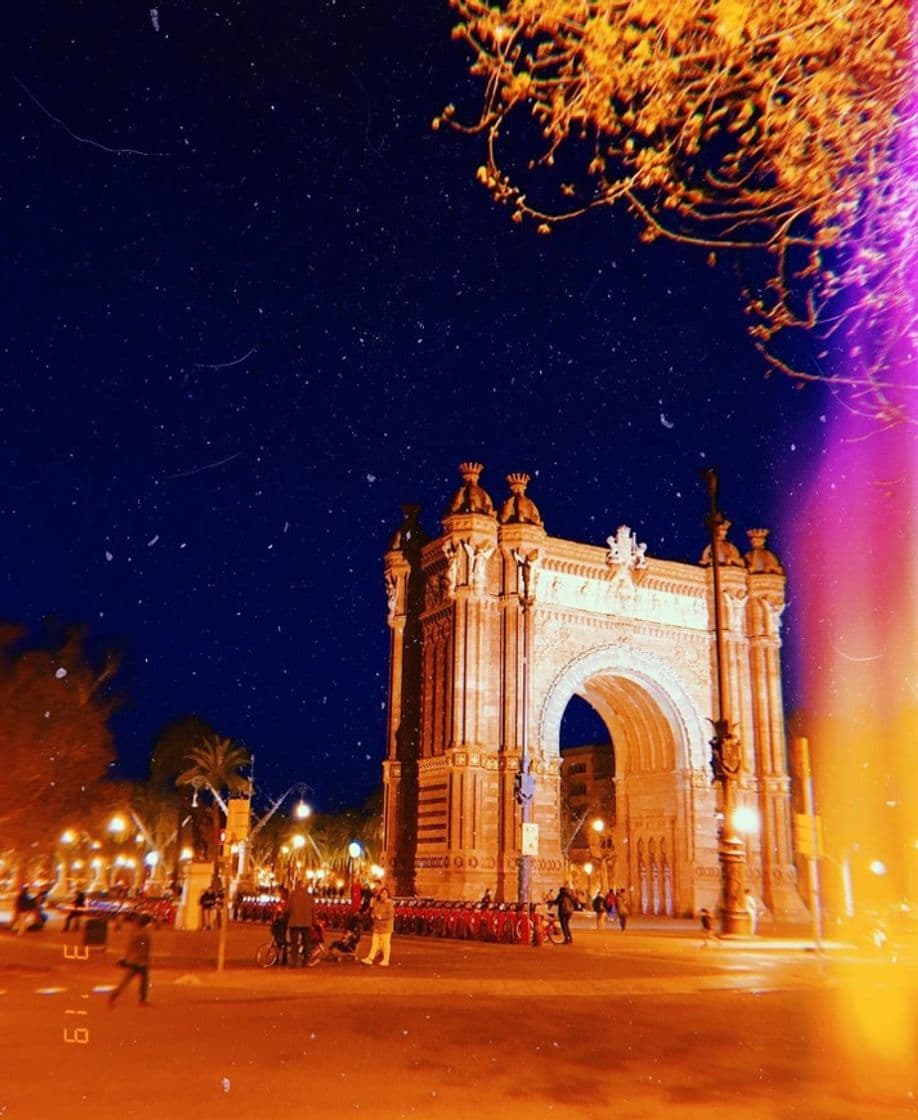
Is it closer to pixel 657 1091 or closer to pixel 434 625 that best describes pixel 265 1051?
pixel 657 1091

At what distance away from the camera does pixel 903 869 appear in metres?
66.9

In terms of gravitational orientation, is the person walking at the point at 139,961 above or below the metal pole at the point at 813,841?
below

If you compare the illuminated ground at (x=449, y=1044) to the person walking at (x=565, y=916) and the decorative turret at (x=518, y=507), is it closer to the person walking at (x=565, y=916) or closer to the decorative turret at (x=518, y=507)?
the person walking at (x=565, y=916)

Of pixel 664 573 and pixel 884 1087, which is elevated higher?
pixel 664 573

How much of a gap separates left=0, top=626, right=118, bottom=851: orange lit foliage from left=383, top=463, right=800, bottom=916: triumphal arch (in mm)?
11900

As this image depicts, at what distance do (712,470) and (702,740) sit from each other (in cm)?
2001

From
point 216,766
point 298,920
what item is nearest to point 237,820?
point 298,920

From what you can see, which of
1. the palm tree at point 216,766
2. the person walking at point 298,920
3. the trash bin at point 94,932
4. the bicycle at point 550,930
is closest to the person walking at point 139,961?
the person walking at point 298,920

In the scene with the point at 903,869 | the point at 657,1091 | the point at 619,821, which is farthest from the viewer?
the point at 903,869

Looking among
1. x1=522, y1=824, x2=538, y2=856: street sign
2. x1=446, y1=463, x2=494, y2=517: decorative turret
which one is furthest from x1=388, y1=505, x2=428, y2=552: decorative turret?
x1=522, y1=824, x2=538, y2=856: street sign

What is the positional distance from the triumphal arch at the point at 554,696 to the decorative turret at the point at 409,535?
2.7 inches

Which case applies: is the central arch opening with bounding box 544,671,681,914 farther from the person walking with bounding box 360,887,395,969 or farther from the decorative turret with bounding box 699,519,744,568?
the person walking with bounding box 360,887,395,969

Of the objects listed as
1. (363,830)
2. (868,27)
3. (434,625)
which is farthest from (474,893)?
(363,830)

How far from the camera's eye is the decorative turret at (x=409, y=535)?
47.4 metres
